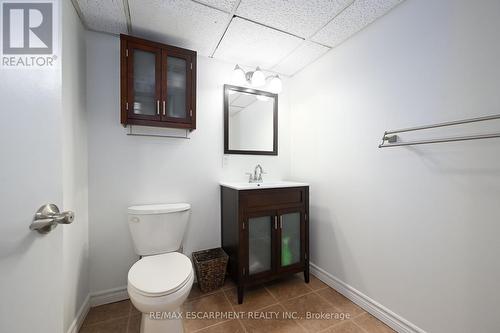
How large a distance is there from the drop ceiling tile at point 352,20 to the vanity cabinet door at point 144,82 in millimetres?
1328

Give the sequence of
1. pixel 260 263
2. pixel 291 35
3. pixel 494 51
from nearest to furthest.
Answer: pixel 494 51 < pixel 291 35 < pixel 260 263

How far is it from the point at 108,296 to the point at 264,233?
1344 millimetres

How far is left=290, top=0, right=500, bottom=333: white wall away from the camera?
3.31 feet

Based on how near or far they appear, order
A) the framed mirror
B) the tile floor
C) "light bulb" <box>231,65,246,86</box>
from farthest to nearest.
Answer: the framed mirror < "light bulb" <box>231,65,246,86</box> < the tile floor

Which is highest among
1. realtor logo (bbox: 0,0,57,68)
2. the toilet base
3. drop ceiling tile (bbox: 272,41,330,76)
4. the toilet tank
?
drop ceiling tile (bbox: 272,41,330,76)

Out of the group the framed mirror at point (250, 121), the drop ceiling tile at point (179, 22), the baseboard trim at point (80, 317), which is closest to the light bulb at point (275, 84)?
the framed mirror at point (250, 121)

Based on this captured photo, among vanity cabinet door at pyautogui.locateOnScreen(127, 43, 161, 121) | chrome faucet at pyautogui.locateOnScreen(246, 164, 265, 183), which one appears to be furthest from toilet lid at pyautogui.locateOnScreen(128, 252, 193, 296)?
vanity cabinet door at pyautogui.locateOnScreen(127, 43, 161, 121)

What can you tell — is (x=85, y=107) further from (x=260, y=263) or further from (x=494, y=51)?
(x=494, y=51)

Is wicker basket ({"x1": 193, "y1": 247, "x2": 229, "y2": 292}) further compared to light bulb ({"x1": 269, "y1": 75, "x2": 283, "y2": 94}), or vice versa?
light bulb ({"x1": 269, "y1": 75, "x2": 283, "y2": 94})

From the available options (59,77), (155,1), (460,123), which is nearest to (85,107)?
(155,1)

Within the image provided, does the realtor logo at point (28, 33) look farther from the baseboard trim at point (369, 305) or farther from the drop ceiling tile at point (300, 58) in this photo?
the baseboard trim at point (369, 305)

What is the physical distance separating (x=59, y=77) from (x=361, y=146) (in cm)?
177

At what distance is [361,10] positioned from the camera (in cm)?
138

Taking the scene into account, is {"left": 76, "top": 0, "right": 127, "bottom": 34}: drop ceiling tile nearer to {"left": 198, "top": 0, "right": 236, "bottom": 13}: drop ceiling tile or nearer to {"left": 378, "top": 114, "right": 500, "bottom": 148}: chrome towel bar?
{"left": 198, "top": 0, "right": 236, "bottom": 13}: drop ceiling tile
